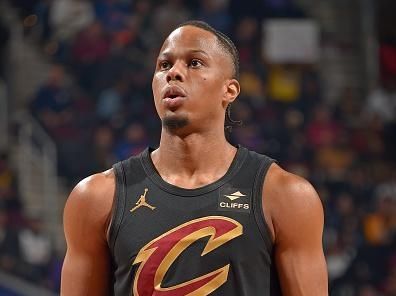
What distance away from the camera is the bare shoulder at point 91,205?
3.09 metres

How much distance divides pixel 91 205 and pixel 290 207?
26.6 inches

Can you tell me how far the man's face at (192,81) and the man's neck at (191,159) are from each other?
59mm

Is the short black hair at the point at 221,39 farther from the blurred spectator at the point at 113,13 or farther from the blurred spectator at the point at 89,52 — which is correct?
the blurred spectator at the point at 113,13

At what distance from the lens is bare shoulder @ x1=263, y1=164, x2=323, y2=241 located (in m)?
3.02

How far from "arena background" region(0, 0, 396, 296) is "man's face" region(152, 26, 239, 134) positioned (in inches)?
194

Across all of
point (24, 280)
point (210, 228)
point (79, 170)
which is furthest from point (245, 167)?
point (79, 170)

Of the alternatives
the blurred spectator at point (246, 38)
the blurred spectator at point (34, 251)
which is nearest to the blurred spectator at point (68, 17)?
the blurred spectator at point (246, 38)

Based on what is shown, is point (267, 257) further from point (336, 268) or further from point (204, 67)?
point (336, 268)

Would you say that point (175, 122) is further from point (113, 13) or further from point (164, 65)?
point (113, 13)

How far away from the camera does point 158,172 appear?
321cm

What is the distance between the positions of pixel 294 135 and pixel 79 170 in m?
2.33

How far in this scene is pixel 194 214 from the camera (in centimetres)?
304

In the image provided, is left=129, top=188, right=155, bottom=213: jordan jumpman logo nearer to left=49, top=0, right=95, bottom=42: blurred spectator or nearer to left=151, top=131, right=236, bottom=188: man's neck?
left=151, top=131, right=236, bottom=188: man's neck

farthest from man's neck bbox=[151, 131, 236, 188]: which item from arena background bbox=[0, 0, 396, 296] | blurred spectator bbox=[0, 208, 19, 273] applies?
blurred spectator bbox=[0, 208, 19, 273]
